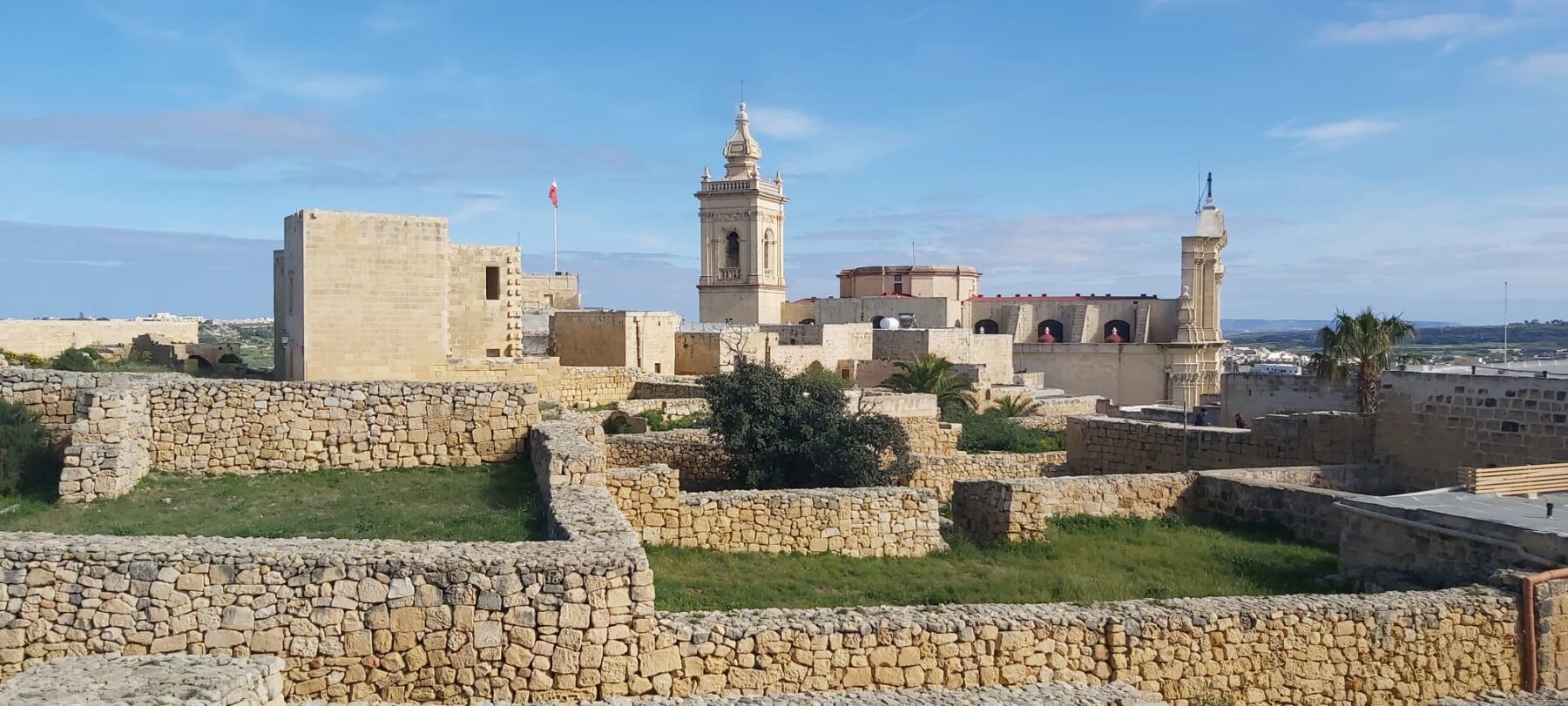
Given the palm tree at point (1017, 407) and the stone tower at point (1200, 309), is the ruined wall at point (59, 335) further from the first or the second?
the stone tower at point (1200, 309)

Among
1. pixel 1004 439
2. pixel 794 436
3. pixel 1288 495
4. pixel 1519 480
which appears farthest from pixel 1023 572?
pixel 1004 439

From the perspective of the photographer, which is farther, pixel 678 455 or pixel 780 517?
pixel 678 455

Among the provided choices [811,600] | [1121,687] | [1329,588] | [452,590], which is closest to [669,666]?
[452,590]

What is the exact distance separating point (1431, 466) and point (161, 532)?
13.5 metres

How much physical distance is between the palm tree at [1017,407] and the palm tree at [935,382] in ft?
2.63

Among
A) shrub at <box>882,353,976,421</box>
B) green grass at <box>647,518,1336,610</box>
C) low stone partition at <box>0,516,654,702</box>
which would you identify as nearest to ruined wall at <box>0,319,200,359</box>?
shrub at <box>882,353,976,421</box>

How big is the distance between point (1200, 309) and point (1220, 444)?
37.2 meters

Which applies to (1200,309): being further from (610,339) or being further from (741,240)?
(610,339)

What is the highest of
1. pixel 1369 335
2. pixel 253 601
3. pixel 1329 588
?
pixel 1369 335

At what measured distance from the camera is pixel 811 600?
28.8ft

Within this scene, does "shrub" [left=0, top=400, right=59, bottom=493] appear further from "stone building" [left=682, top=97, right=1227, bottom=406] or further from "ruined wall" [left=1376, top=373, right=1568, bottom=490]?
"stone building" [left=682, top=97, right=1227, bottom=406]

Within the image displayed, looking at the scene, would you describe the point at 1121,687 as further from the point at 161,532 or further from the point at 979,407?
the point at 979,407

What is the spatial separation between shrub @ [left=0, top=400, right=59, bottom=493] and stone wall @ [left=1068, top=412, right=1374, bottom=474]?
12.9 meters

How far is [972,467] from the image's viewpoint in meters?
15.9
